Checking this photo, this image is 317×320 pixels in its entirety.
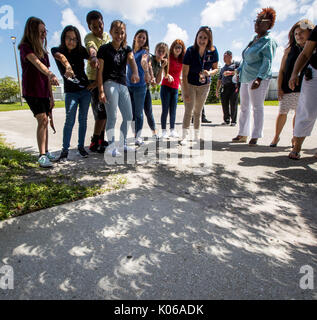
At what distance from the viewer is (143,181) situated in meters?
2.91

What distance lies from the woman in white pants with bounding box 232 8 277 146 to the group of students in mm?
16

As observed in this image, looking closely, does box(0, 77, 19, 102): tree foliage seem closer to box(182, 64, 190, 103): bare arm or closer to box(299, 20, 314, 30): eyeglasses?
box(182, 64, 190, 103): bare arm

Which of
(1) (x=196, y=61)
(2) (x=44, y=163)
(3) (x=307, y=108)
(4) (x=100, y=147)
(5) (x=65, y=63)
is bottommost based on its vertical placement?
(2) (x=44, y=163)

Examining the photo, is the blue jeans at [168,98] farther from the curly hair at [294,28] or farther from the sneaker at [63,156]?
the sneaker at [63,156]

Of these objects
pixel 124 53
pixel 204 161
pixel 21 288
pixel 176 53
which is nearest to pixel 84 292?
pixel 21 288

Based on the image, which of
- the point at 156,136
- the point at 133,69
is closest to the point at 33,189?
the point at 133,69

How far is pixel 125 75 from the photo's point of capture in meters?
3.92

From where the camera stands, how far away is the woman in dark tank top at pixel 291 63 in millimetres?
3828

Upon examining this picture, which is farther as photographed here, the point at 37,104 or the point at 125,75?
the point at 125,75

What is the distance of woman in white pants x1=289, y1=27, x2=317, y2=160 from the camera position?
10.9 feet

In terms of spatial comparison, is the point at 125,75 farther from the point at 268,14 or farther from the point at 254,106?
the point at 268,14

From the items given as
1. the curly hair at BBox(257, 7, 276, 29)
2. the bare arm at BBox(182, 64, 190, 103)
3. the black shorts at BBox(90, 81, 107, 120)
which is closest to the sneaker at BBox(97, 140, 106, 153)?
the black shorts at BBox(90, 81, 107, 120)

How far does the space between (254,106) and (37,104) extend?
3.81m

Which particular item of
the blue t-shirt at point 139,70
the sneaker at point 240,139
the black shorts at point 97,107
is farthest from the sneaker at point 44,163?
the sneaker at point 240,139
